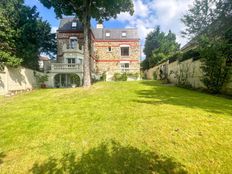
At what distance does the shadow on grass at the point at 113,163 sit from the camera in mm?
4410

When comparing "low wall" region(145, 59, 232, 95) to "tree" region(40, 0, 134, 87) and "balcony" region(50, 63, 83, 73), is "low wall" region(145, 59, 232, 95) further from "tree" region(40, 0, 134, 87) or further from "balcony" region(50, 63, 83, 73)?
"balcony" region(50, 63, 83, 73)

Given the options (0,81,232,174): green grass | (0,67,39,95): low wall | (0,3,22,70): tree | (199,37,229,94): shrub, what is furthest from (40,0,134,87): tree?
(0,81,232,174): green grass

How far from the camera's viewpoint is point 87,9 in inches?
749

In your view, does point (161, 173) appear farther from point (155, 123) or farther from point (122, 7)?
point (122, 7)

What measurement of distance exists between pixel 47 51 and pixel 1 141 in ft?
95.2

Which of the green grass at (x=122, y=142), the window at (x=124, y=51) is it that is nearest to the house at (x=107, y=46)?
the window at (x=124, y=51)

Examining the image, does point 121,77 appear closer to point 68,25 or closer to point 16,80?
point 68,25

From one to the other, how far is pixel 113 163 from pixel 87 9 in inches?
675

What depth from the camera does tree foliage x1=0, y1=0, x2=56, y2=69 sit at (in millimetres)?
17656

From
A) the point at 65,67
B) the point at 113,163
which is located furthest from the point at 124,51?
the point at 113,163

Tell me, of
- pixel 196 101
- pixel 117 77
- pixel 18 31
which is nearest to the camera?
pixel 196 101

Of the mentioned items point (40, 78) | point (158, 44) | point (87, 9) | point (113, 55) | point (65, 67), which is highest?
point (158, 44)

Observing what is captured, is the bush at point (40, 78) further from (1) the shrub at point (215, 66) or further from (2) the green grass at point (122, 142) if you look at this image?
(1) the shrub at point (215, 66)

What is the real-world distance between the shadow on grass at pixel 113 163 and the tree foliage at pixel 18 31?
14.9 meters
